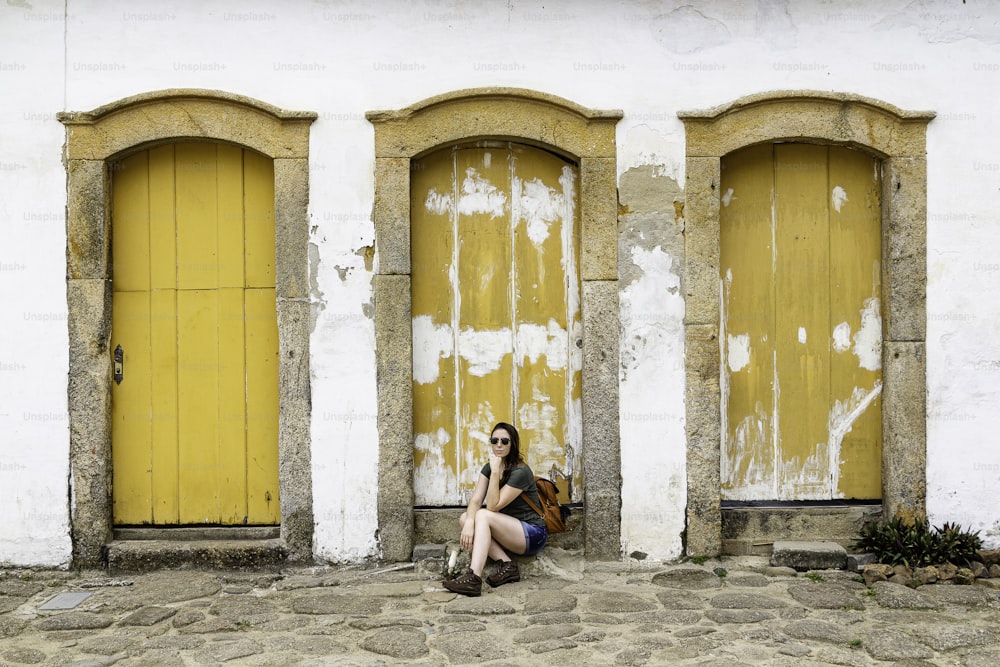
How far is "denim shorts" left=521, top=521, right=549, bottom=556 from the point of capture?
602cm

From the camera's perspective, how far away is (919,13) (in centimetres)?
639

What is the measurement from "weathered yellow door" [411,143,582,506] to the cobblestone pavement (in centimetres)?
83

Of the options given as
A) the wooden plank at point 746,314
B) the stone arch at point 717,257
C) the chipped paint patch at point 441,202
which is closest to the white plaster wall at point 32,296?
the chipped paint patch at point 441,202

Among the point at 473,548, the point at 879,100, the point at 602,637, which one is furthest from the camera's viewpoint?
the point at 879,100

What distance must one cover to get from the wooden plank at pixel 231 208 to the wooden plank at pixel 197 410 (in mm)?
336

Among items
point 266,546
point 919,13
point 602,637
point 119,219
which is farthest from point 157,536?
point 919,13

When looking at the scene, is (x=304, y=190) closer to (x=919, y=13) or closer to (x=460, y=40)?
(x=460, y=40)

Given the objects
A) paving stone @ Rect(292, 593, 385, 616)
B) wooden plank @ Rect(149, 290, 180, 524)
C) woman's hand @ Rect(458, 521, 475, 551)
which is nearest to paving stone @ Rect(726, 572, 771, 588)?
woman's hand @ Rect(458, 521, 475, 551)

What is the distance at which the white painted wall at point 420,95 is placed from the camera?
638cm

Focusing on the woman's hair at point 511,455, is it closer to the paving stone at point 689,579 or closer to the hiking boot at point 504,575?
the hiking boot at point 504,575

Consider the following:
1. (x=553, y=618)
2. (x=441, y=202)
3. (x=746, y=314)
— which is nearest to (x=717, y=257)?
(x=746, y=314)

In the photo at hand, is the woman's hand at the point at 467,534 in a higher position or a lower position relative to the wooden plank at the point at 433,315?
lower

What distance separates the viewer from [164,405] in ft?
21.7

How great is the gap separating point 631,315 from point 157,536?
3388mm
